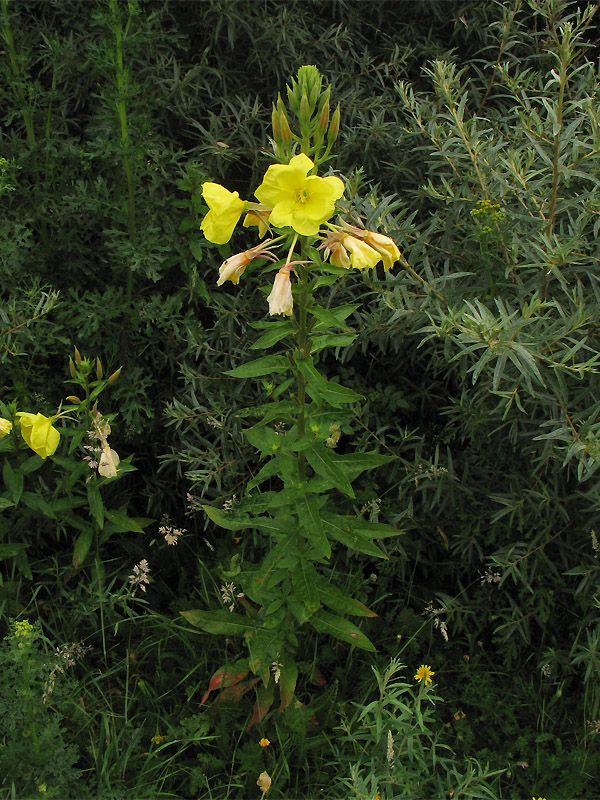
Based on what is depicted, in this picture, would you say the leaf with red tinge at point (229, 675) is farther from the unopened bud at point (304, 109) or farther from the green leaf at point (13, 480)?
the unopened bud at point (304, 109)

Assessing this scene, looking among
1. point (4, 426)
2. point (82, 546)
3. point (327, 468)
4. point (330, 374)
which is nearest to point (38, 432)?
point (4, 426)

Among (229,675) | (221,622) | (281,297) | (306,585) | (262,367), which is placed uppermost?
(281,297)

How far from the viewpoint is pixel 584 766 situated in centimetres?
214

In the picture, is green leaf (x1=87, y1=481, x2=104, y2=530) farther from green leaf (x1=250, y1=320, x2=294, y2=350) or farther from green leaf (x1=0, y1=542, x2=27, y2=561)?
green leaf (x1=250, y1=320, x2=294, y2=350)

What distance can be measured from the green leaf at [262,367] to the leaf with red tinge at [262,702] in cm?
99

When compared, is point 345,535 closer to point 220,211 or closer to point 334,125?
point 220,211

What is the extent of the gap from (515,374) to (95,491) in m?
1.33

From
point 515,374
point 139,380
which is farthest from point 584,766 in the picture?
point 139,380

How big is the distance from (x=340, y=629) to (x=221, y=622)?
1.24ft

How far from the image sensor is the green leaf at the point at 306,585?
2004 mm

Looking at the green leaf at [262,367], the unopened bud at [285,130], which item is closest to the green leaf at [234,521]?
the green leaf at [262,367]

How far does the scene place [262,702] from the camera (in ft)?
7.20

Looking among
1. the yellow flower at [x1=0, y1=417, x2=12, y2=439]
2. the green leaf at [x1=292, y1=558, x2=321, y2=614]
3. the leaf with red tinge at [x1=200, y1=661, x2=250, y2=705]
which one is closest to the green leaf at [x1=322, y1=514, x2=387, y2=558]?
the green leaf at [x1=292, y1=558, x2=321, y2=614]

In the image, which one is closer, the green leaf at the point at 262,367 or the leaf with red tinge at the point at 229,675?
Result: the green leaf at the point at 262,367
